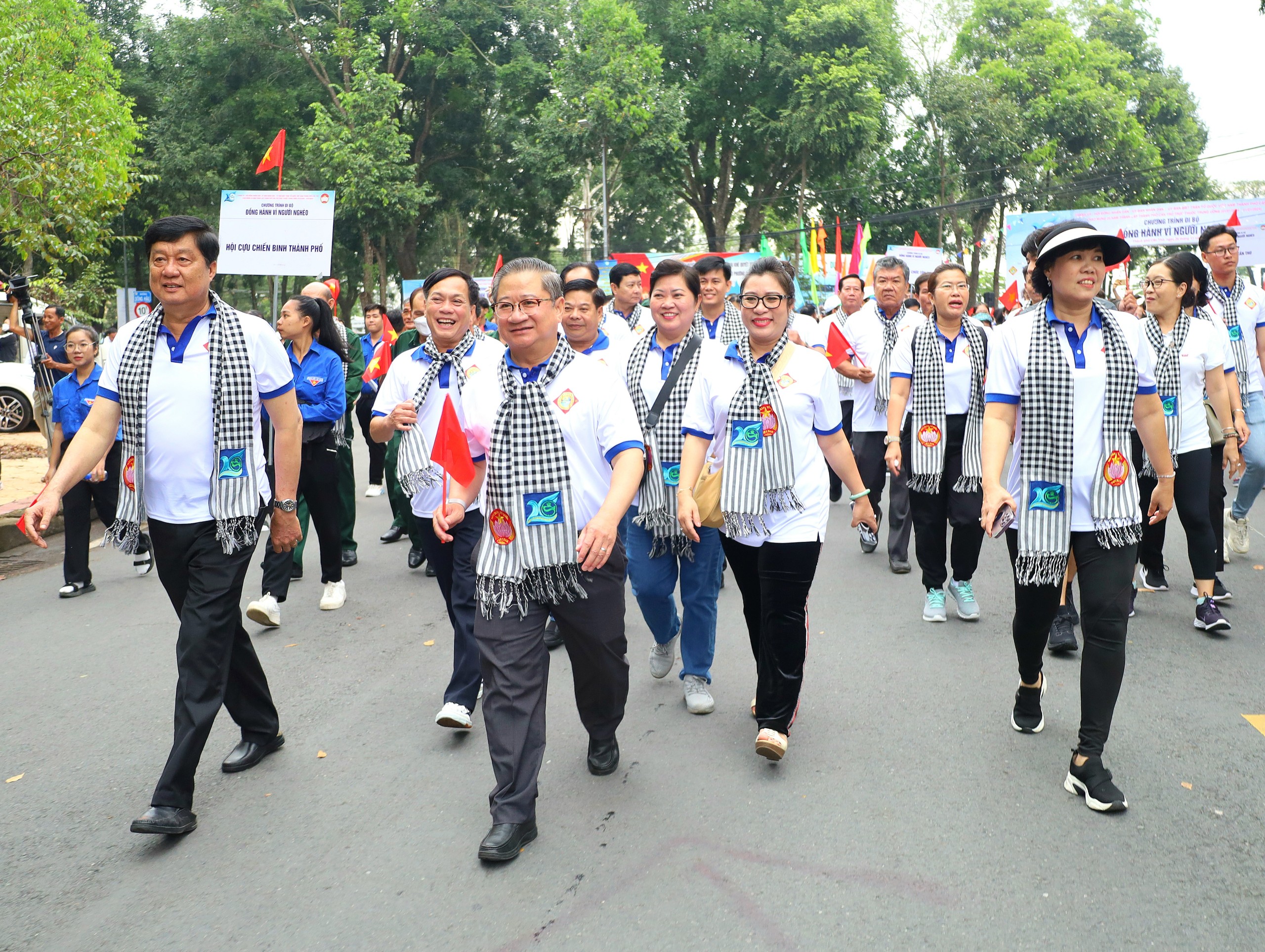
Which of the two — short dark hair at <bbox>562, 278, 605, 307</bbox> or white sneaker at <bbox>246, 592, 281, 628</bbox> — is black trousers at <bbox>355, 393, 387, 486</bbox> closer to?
white sneaker at <bbox>246, 592, 281, 628</bbox>

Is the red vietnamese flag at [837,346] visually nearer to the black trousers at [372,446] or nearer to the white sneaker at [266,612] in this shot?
the white sneaker at [266,612]

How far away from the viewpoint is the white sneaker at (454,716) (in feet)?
14.2

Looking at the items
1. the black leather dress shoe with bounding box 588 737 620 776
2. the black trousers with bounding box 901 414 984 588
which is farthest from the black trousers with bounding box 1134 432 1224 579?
the black leather dress shoe with bounding box 588 737 620 776

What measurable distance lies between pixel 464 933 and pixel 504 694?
0.73 m

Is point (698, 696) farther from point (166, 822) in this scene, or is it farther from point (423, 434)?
point (166, 822)

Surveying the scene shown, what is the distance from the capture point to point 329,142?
2934 centimetres

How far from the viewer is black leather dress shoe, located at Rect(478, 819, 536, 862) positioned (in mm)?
3305

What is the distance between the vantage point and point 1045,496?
147 inches

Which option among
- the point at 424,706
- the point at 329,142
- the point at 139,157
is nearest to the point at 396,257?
the point at 329,142

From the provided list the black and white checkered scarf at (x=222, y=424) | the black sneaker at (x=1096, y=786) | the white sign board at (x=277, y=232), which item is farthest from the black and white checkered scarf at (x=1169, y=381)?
the white sign board at (x=277, y=232)

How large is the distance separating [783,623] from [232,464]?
201cm

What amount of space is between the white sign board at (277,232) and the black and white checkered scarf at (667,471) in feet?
23.4

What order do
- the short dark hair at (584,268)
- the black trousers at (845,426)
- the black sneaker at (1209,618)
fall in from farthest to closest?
the black trousers at (845,426)
the short dark hair at (584,268)
the black sneaker at (1209,618)

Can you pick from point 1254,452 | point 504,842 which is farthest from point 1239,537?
point 504,842
